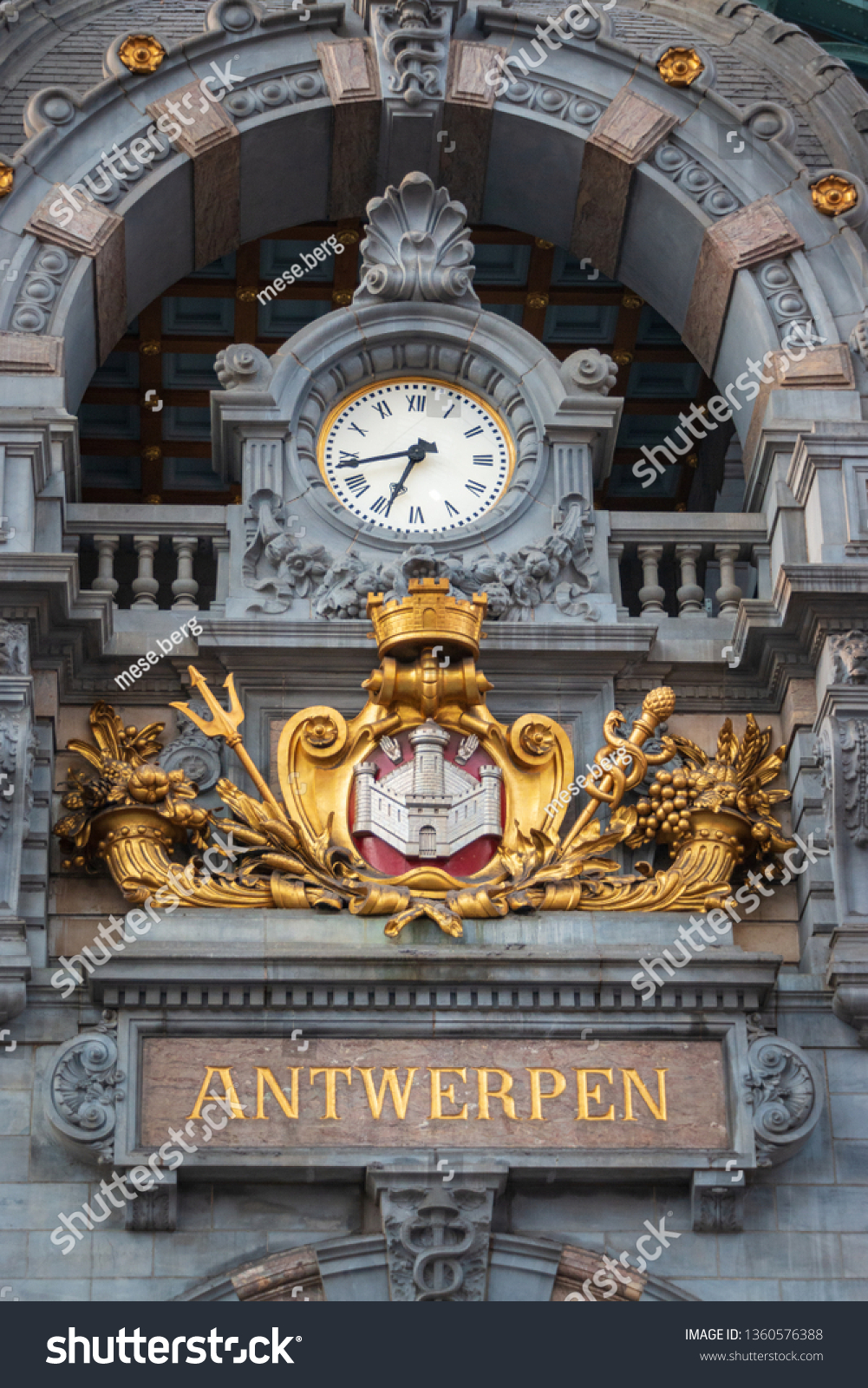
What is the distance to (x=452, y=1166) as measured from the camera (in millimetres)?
17719

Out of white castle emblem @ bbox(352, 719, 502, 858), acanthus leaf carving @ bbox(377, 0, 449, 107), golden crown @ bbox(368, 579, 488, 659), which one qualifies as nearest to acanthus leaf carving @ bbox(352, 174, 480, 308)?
acanthus leaf carving @ bbox(377, 0, 449, 107)

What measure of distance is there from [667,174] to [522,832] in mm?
5808

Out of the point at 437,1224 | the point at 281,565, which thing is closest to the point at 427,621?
the point at 281,565

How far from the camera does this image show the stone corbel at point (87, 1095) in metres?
17.7

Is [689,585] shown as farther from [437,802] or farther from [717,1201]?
[717,1201]

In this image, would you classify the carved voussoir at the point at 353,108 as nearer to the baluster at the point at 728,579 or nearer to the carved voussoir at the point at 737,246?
the carved voussoir at the point at 737,246

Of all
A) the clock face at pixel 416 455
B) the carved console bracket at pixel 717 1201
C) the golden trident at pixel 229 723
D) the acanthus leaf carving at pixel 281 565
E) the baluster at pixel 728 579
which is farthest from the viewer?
the clock face at pixel 416 455

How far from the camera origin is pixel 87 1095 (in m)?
17.8

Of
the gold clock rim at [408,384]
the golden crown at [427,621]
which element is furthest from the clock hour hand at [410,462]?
the golden crown at [427,621]

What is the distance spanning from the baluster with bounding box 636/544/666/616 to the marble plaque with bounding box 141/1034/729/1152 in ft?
12.0

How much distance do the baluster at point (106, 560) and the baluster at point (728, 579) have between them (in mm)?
4421

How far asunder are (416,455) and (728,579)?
2476 millimetres

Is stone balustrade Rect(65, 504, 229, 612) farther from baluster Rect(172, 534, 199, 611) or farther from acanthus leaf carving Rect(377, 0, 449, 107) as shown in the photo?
acanthus leaf carving Rect(377, 0, 449, 107)

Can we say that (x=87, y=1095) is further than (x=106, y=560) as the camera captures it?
No
